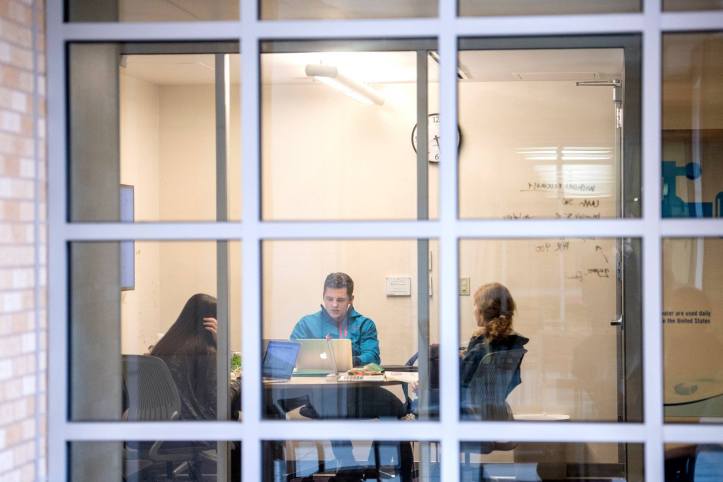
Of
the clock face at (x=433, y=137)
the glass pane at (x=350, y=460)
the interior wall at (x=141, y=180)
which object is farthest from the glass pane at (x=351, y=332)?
the interior wall at (x=141, y=180)

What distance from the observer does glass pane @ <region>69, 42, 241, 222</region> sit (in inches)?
137

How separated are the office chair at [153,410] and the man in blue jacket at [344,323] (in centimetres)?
58

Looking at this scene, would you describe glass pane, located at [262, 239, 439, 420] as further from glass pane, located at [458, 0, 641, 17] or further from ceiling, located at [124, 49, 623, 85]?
glass pane, located at [458, 0, 641, 17]

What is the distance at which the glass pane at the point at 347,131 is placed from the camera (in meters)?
3.49

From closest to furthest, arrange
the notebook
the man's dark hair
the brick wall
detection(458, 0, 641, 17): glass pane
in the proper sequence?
the brick wall → detection(458, 0, 641, 17): glass pane → the notebook → the man's dark hair

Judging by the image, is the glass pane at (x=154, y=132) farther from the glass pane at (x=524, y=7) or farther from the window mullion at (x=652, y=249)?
the window mullion at (x=652, y=249)

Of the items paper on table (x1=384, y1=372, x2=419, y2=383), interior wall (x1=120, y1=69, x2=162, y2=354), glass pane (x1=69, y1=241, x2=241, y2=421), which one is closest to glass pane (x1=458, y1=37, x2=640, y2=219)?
paper on table (x1=384, y1=372, x2=419, y2=383)

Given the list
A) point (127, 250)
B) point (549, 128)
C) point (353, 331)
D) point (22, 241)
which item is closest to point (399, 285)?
point (353, 331)

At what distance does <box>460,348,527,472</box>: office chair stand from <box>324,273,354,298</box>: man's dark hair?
59 centimetres

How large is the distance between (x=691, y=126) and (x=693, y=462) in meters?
1.27

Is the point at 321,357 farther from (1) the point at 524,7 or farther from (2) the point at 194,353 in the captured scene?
(1) the point at 524,7

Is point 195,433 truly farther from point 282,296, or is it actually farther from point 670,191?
point 670,191

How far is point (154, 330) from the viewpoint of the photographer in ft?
11.6

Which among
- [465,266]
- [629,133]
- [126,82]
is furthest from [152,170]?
[629,133]
